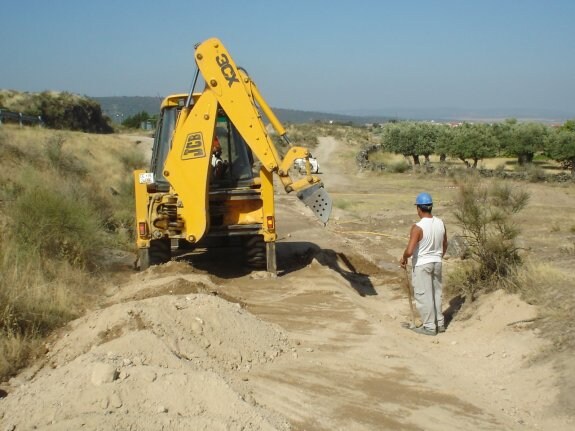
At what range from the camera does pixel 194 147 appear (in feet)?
32.9

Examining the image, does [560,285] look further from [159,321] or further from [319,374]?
[159,321]

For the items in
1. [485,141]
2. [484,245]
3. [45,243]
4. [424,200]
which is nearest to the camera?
[424,200]

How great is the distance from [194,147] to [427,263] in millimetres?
3959

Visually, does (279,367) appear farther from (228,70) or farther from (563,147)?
(563,147)

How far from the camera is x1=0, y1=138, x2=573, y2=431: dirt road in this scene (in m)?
4.68

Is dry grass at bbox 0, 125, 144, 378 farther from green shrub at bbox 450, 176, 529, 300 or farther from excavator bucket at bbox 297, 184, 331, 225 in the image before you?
green shrub at bbox 450, 176, 529, 300

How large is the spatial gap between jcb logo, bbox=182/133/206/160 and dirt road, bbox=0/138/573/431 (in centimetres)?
181

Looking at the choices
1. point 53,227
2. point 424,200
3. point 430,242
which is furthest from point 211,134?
point 430,242

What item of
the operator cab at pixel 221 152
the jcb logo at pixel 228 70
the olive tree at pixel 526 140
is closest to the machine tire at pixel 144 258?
the operator cab at pixel 221 152

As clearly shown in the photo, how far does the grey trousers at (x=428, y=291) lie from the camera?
8.05m

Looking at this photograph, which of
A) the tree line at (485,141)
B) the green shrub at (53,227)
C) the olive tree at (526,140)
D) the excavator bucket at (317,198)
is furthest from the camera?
the olive tree at (526,140)

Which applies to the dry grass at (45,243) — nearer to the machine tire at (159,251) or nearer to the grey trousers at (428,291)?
the machine tire at (159,251)

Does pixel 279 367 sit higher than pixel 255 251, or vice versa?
pixel 255 251

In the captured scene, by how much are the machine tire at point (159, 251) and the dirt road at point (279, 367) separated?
0.48 m
